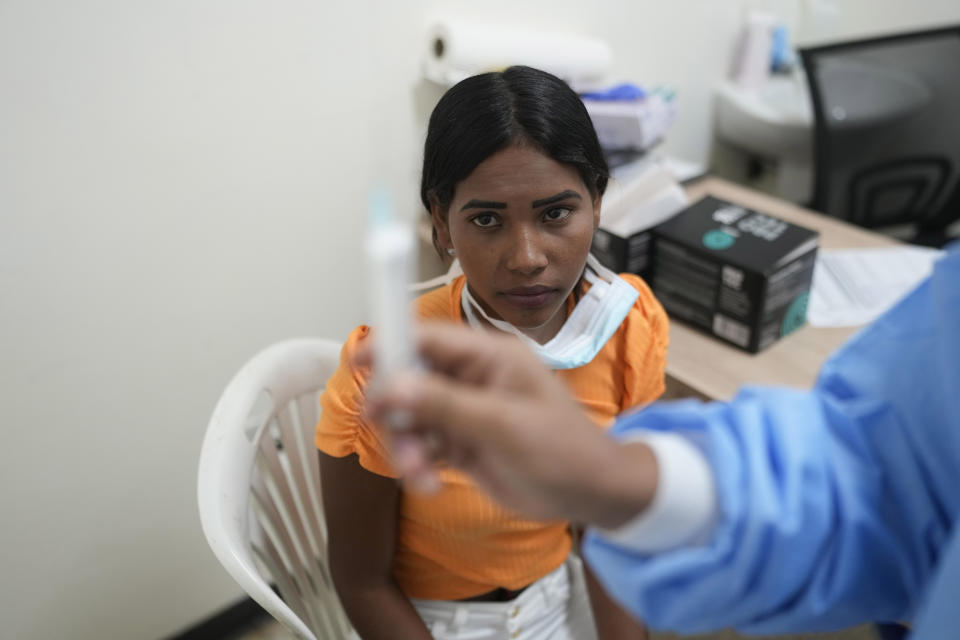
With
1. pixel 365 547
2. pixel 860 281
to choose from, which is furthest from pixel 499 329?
pixel 860 281

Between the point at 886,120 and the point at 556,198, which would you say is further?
the point at 886,120

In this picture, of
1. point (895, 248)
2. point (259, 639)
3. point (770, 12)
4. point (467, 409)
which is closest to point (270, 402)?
point (467, 409)

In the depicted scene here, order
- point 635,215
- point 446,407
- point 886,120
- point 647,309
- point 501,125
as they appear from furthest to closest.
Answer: point 886,120
point 635,215
point 647,309
point 501,125
point 446,407

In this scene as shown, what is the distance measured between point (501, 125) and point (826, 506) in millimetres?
446

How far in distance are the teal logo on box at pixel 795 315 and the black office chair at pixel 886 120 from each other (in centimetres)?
63

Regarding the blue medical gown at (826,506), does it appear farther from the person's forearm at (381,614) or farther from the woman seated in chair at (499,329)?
the person's forearm at (381,614)

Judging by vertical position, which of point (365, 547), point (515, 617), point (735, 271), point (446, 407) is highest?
point (446, 407)

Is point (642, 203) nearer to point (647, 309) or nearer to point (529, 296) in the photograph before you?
point (647, 309)

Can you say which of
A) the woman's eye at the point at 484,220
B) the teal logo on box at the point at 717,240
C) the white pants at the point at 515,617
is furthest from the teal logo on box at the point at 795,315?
the woman's eye at the point at 484,220

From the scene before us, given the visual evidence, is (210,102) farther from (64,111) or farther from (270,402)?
(270,402)

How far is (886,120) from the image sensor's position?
1659 millimetres

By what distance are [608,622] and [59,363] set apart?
93 centimetres

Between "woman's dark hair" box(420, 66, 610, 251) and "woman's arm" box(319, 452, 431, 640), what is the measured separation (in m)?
0.32

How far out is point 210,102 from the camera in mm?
1123
